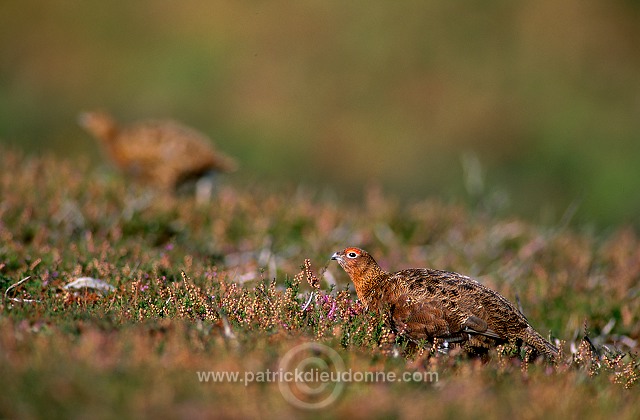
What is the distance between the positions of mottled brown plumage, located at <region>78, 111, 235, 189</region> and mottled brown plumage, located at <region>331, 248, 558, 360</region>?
4.87 m

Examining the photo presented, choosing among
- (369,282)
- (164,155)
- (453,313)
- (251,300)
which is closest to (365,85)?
(164,155)

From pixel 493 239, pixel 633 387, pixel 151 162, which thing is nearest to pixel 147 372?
pixel 633 387

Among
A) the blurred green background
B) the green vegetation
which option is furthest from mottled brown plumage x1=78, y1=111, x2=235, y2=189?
the blurred green background

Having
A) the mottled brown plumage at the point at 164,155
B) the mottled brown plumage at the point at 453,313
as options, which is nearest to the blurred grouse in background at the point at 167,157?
the mottled brown plumage at the point at 164,155

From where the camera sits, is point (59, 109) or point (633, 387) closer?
point (633, 387)

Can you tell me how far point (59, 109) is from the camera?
60.0 ft

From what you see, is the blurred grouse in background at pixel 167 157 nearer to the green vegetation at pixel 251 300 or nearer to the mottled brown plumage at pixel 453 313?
the green vegetation at pixel 251 300

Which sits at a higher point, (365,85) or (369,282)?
(369,282)

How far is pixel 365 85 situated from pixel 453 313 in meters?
15.8

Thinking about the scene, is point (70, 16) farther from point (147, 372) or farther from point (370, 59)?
point (147, 372)

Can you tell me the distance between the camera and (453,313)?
477 centimetres

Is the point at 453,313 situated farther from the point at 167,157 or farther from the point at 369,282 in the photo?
the point at 167,157

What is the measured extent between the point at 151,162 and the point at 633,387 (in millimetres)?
6378

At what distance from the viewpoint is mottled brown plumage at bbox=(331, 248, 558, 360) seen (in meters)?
4.74
